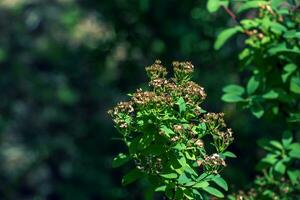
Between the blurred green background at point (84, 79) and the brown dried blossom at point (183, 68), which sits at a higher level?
the blurred green background at point (84, 79)

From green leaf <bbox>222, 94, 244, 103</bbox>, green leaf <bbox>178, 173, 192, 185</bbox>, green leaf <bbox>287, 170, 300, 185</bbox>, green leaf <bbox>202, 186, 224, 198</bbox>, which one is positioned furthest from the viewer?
green leaf <bbox>222, 94, 244, 103</bbox>

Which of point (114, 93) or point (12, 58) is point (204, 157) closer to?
point (114, 93)

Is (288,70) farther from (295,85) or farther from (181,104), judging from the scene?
(181,104)

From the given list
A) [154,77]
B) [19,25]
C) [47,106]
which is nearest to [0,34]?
[19,25]

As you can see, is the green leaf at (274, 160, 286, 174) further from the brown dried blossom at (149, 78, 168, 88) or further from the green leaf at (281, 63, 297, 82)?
the brown dried blossom at (149, 78, 168, 88)

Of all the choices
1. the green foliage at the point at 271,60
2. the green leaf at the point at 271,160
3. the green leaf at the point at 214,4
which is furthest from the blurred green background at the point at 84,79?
the green leaf at the point at 271,160

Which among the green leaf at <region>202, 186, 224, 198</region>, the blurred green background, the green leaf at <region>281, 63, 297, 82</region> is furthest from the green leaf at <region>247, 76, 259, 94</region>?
the blurred green background

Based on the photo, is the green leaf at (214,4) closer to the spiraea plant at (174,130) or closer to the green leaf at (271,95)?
the green leaf at (271,95)
